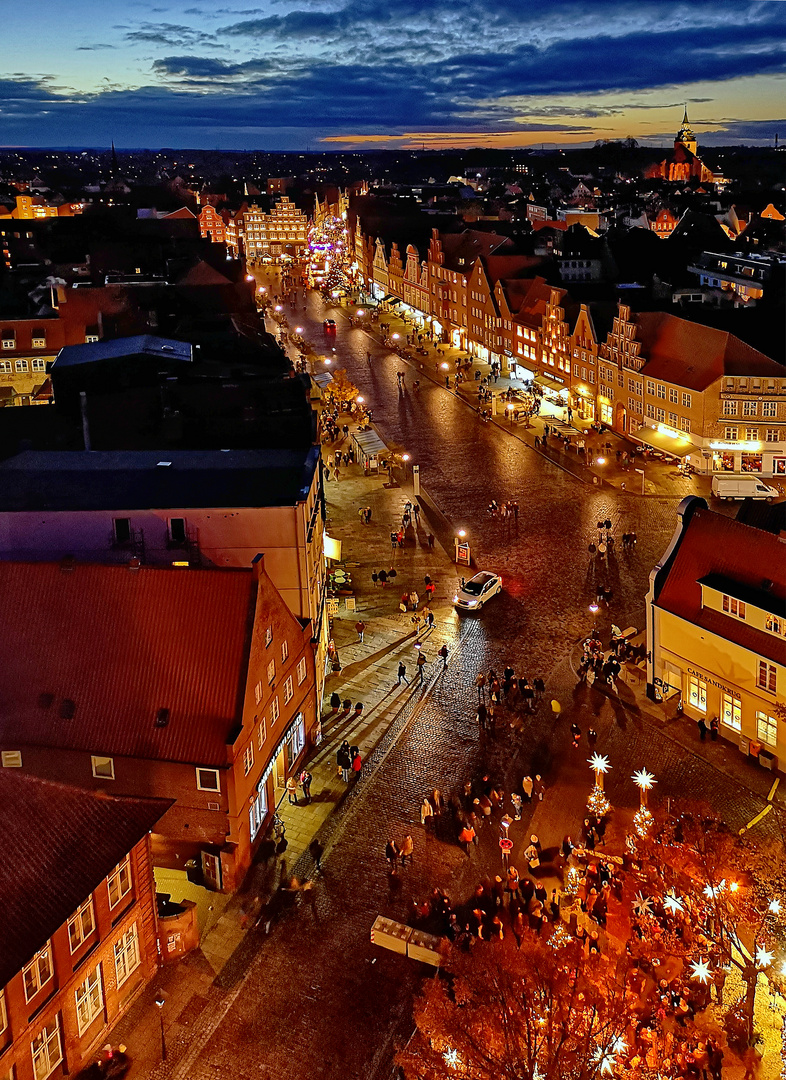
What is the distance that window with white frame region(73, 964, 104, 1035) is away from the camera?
21.8 m

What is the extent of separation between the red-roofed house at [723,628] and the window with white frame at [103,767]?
62.8ft

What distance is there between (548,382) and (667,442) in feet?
57.5

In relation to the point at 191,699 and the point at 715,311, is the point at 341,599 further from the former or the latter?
the point at 715,311

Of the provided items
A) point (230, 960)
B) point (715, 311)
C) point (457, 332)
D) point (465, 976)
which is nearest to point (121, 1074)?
point (230, 960)

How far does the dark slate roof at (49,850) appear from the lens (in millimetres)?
20016

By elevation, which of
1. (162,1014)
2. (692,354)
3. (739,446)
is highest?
(692,354)

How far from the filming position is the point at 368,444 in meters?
64.4

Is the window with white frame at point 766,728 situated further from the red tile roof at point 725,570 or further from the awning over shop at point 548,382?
the awning over shop at point 548,382

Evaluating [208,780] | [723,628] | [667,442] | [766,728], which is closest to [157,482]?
[208,780]

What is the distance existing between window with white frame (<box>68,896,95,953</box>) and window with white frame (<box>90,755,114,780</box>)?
5.82 meters

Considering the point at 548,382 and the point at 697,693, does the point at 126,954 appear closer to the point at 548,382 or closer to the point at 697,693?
the point at 697,693

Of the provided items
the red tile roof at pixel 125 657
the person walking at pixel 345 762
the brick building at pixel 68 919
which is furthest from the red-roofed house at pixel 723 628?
the brick building at pixel 68 919

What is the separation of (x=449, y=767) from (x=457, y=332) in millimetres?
77011

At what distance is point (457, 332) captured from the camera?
10406 centimetres
